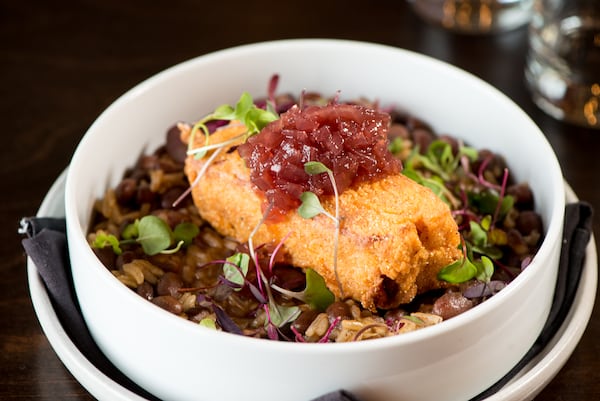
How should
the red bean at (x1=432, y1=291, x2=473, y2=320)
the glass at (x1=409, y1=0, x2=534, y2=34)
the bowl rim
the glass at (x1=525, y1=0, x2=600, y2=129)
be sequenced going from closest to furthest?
the bowl rim
the red bean at (x1=432, y1=291, x2=473, y2=320)
the glass at (x1=525, y1=0, x2=600, y2=129)
the glass at (x1=409, y1=0, x2=534, y2=34)

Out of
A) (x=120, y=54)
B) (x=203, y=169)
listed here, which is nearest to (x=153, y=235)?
(x=203, y=169)

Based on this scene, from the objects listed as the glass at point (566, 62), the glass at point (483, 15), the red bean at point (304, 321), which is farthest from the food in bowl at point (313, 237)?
the glass at point (483, 15)

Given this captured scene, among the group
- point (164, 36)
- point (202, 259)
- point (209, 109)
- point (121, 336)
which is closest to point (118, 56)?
point (164, 36)

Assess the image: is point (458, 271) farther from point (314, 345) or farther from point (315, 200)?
point (314, 345)

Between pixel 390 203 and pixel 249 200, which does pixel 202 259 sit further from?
pixel 390 203

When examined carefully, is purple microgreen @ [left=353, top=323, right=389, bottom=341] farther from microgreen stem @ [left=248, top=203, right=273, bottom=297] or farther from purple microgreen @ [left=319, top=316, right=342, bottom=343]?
microgreen stem @ [left=248, top=203, right=273, bottom=297]

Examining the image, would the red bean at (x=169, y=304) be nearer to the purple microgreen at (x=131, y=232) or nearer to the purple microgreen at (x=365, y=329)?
the purple microgreen at (x=131, y=232)

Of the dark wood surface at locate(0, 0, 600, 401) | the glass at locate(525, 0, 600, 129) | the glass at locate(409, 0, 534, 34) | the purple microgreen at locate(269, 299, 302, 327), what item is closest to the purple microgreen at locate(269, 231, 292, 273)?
the purple microgreen at locate(269, 299, 302, 327)
